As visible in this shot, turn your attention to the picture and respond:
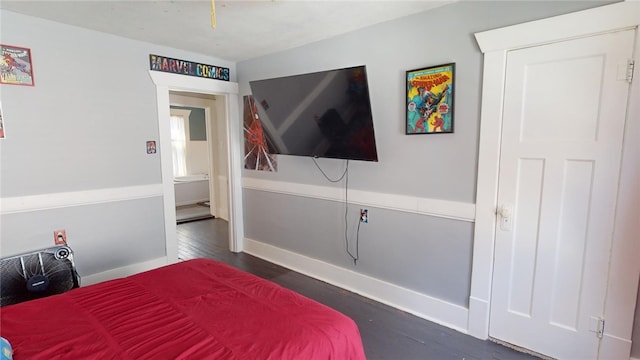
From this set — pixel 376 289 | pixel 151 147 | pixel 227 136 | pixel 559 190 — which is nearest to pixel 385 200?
pixel 376 289

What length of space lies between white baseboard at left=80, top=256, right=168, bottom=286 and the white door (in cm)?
312

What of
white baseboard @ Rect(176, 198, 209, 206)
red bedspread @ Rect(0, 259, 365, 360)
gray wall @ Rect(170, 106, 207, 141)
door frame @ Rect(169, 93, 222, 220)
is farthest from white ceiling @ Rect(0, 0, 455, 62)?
gray wall @ Rect(170, 106, 207, 141)

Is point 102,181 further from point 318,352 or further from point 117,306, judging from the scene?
point 318,352

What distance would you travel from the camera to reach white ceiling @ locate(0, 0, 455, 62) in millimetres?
2187

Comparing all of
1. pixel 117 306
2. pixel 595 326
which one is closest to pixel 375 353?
pixel 595 326

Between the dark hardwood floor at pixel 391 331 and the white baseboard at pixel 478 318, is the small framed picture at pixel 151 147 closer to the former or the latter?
the dark hardwood floor at pixel 391 331

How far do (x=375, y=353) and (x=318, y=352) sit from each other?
1015mm

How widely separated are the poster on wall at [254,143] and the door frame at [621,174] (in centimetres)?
221

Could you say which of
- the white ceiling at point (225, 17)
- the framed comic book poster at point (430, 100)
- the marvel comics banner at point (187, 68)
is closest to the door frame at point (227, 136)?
the marvel comics banner at point (187, 68)

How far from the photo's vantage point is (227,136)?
389 cm

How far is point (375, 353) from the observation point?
6.90ft

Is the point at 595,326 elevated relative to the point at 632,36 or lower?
lower

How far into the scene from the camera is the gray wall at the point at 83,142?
2.45m

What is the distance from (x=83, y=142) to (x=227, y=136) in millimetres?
1479
